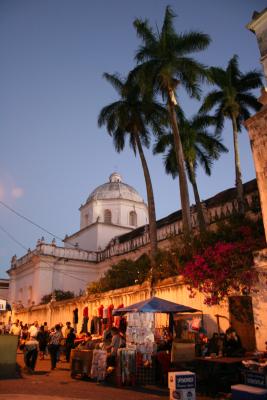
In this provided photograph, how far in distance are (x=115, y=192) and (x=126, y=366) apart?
3133 cm

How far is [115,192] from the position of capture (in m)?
41.2

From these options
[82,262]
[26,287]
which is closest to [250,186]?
[82,262]

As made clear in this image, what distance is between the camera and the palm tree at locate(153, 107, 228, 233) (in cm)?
2309

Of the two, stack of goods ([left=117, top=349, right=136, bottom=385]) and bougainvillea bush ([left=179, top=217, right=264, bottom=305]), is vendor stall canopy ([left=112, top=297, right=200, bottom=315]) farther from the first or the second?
stack of goods ([left=117, top=349, right=136, bottom=385])

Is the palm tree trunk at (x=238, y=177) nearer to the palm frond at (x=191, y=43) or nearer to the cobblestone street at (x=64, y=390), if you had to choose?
the palm frond at (x=191, y=43)

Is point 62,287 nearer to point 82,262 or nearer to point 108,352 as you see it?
point 82,262

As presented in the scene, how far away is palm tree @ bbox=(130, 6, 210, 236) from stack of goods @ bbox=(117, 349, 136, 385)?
9662mm

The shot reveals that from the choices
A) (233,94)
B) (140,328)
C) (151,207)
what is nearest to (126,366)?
(140,328)

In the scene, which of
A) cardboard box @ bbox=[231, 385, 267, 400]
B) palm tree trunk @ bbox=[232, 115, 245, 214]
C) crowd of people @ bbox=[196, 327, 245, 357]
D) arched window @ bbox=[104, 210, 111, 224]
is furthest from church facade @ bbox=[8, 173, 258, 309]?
cardboard box @ bbox=[231, 385, 267, 400]

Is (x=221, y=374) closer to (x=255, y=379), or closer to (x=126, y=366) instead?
(x=255, y=379)

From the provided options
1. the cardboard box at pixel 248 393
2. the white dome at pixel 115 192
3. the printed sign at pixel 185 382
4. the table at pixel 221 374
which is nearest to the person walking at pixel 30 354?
the table at pixel 221 374

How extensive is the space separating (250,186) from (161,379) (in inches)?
603

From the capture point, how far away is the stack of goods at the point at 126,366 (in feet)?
33.7

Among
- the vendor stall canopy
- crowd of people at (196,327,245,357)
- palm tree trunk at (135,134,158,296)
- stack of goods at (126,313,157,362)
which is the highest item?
palm tree trunk at (135,134,158,296)
